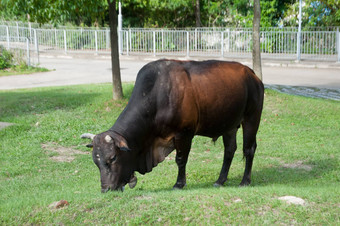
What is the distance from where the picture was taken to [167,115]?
661cm

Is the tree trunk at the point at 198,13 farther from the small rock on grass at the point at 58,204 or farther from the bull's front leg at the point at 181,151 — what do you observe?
the small rock on grass at the point at 58,204

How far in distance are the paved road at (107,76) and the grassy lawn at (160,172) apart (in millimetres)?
3680

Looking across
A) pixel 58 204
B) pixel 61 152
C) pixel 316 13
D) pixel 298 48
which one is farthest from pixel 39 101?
pixel 316 13

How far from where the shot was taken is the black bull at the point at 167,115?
20.3 ft

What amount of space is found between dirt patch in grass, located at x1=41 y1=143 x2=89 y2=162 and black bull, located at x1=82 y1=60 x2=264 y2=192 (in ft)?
10.0

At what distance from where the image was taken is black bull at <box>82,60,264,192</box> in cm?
618

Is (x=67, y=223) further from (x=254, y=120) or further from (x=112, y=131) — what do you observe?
(x=254, y=120)

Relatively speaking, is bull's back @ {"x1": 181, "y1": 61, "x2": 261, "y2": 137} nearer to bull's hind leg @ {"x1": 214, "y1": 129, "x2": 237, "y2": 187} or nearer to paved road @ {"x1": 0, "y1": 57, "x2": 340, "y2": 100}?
bull's hind leg @ {"x1": 214, "y1": 129, "x2": 237, "y2": 187}

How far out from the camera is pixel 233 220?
5047 mm

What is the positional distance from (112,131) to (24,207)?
1.53 meters

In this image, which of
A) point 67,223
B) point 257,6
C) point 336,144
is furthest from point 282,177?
point 257,6

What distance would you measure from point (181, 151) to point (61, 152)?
12.4 feet

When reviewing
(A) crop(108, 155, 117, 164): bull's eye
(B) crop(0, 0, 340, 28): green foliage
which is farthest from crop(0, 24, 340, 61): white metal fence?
(A) crop(108, 155, 117, 164): bull's eye

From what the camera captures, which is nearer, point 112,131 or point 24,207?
point 24,207
